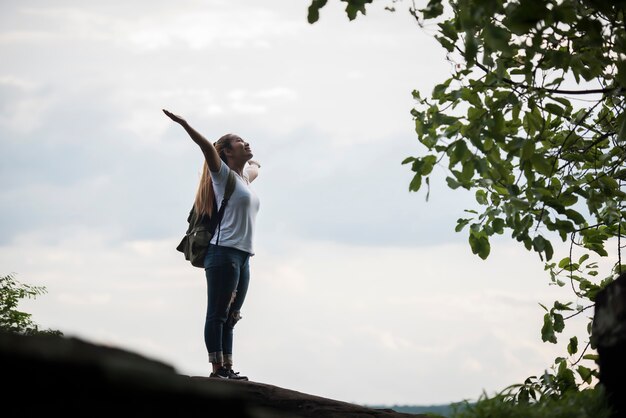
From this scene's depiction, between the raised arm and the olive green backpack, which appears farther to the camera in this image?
the olive green backpack

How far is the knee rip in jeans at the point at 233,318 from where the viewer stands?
10.3 metres

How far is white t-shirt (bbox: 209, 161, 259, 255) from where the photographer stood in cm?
995

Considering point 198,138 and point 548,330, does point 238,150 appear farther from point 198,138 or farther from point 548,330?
point 548,330

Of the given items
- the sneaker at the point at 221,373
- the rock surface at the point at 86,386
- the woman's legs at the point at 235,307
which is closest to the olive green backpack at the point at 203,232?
the woman's legs at the point at 235,307

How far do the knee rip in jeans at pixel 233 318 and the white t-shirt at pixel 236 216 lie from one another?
0.83 m

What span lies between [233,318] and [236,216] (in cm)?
136

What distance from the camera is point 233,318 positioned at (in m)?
10.3

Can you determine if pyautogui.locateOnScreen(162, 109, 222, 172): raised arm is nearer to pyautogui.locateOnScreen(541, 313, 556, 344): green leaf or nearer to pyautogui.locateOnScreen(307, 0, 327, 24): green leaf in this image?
pyautogui.locateOnScreen(307, 0, 327, 24): green leaf

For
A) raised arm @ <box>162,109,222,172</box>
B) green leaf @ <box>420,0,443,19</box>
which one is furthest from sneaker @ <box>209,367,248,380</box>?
green leaf @ <box>420,0,443,19</box>

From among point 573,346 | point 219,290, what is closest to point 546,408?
point 573,346

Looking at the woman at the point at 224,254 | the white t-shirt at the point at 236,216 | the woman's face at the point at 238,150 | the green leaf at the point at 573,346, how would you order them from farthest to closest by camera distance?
the woman's face at the point at 238,150, the white t-shirt at the point at 236,216, the woman at the point at 224,254, the green leaf at the point at 573,346

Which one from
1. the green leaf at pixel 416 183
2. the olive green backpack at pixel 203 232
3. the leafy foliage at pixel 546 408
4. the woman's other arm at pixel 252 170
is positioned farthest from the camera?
the woman's other arm at pixel 252 170

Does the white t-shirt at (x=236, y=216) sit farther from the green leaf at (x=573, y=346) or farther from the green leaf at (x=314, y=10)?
the green leaf at (x=573, y=346)

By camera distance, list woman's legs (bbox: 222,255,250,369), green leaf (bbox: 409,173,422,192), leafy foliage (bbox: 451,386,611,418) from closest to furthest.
Result: leafy foliage (bbox: 451,386,611,418)
green leaf (bbox: 409,173,422,192)
woman's legs (bbox: 222,255,250,369)
